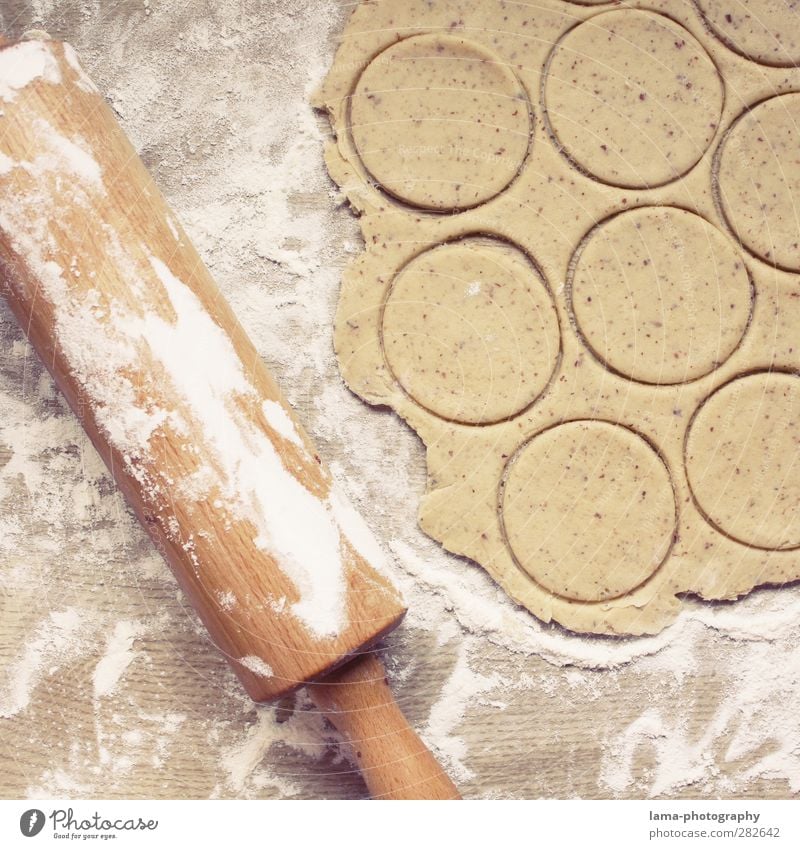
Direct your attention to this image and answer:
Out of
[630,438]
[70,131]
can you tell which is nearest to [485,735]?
[630,438]

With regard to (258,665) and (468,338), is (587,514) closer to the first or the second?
(468,338)

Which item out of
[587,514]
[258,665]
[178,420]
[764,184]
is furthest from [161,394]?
[764,184]

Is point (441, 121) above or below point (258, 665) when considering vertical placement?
above

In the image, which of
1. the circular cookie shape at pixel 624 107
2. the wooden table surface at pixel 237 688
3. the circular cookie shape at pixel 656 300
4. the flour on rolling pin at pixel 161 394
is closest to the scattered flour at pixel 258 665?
the flour on rolling pin at pixel 161 394

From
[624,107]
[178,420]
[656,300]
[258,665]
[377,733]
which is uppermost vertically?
[624,107]

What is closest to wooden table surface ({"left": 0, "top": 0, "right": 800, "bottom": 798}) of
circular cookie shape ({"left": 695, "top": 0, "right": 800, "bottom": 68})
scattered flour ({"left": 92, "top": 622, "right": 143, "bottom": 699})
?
scattered flour ({"left": 92, "top": 622, "right": 143, "bottom": 699})
